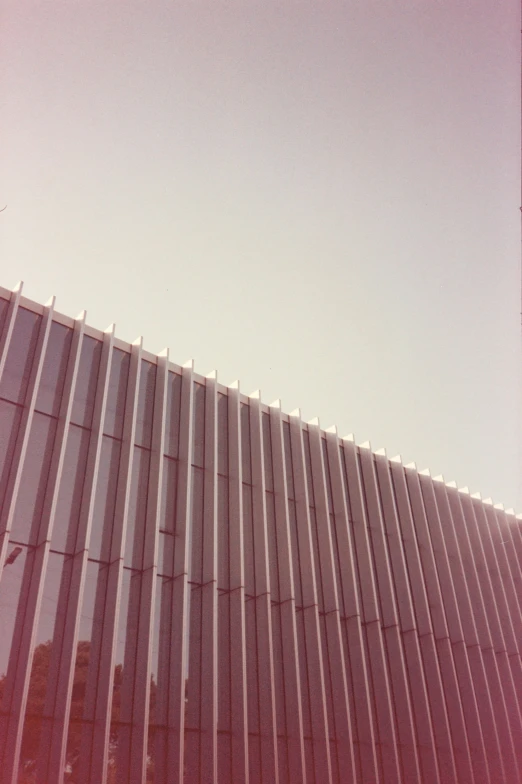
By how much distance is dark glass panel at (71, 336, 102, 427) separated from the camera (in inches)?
701

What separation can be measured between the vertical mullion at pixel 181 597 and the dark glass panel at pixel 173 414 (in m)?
0.18

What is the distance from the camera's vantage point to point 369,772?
19000 mm

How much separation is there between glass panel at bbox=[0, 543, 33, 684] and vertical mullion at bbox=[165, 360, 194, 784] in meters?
4.34

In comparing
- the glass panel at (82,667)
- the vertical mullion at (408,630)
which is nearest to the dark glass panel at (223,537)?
the glass panel at (82,667)

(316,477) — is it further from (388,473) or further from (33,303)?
(33,303)

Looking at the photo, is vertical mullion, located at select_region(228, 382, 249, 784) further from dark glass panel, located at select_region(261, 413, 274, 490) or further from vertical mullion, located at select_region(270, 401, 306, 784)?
vertical mullion, located at select_region(270, 401, 306, 784)

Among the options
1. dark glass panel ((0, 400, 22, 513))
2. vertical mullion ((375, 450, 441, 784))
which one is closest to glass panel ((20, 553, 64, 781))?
dark glass panel ((0, 400, 22, 513))

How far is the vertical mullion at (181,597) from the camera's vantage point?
15438 millimetres

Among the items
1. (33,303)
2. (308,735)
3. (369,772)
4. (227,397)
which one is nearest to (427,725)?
(369,772)

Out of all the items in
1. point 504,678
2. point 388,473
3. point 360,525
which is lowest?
point 504,678

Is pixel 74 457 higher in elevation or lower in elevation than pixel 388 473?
lower

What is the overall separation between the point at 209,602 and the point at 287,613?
3.09 m

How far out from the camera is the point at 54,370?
58.4ft

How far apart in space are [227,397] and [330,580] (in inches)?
283
